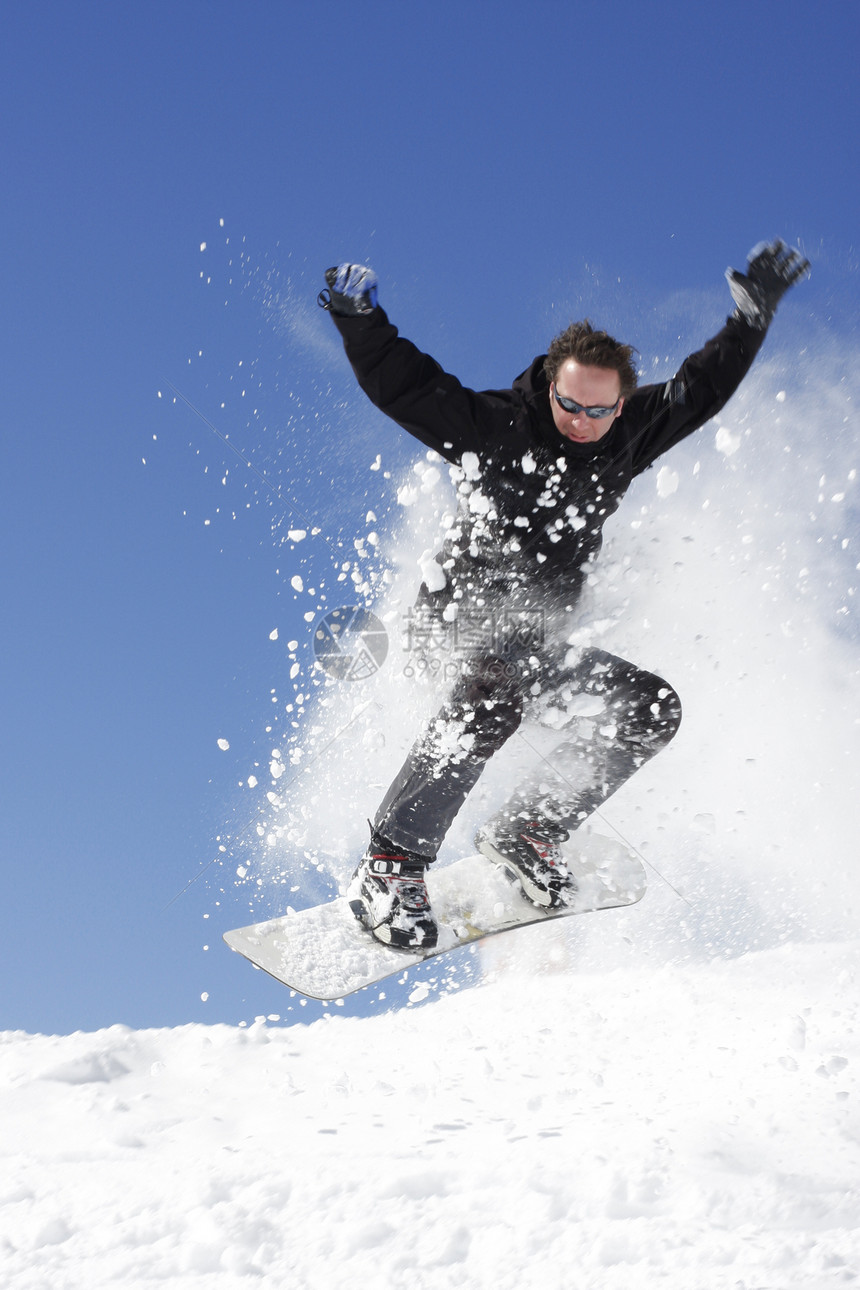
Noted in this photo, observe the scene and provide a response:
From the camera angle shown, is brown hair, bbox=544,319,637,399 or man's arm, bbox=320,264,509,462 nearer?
man's arm, bbox=320,264,509,462

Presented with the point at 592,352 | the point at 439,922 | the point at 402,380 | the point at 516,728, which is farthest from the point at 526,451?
the point at 439,922

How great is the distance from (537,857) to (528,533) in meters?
1.81

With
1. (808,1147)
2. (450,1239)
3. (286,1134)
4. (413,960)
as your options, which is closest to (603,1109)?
(808,1147)

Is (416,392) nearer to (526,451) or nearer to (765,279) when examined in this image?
(526,451)

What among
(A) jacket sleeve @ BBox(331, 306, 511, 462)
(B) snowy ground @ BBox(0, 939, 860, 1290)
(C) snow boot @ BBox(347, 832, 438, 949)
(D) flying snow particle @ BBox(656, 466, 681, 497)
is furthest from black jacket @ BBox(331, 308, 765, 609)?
(B) snowy ground @ BBox(0, 939, 860, 1290)

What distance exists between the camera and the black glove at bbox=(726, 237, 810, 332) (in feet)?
12.4

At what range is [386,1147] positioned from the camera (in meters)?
2.90

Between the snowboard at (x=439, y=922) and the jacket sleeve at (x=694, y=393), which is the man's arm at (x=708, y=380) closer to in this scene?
the jacket sleeve at (x=694, y=393)

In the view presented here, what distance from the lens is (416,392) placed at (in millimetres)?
3629

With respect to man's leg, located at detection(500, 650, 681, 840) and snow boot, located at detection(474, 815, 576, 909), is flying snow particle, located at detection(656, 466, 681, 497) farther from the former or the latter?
snow boot, located at detection(474, 815, 576, 909)

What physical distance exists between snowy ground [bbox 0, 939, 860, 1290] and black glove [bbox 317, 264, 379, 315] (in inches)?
117

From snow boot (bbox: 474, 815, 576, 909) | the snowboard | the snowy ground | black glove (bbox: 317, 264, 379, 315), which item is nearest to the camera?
the snowy ground

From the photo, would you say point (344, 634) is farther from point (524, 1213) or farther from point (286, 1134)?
point (524, 1213)

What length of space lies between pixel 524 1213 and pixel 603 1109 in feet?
2.32
